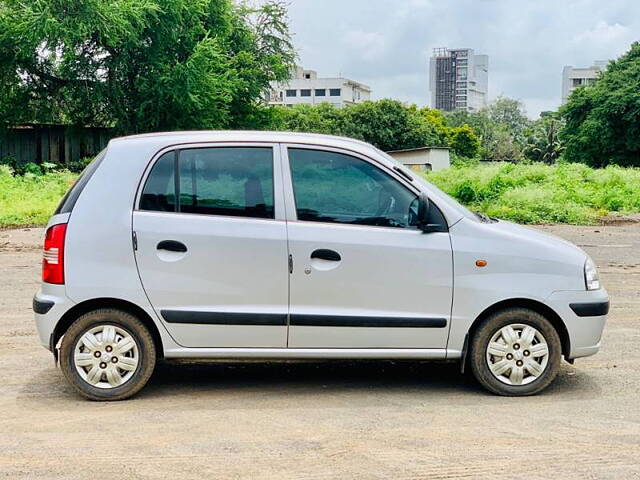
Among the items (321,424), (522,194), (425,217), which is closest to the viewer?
(321,424)

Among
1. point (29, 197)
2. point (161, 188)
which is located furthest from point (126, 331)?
point (29, 197)

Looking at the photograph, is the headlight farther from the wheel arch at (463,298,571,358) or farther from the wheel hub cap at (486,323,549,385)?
the wheel hub cap at (486,323,549,385)

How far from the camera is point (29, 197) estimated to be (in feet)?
79.0

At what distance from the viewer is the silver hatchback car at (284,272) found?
5.41m

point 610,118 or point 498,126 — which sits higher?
point 498,126

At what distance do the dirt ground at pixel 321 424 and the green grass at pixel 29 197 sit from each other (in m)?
14.0

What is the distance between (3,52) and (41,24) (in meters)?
3.61

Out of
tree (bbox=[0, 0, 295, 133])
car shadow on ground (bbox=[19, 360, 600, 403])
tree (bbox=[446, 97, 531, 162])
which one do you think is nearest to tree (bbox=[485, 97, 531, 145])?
tree (bbox=[446, 97, 531, 162])

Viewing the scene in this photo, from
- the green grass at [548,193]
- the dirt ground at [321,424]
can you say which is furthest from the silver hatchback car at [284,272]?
the green grass at [548,193]

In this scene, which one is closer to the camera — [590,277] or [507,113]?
[590,277]

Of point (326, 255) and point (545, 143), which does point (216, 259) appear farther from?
point (545, 143)

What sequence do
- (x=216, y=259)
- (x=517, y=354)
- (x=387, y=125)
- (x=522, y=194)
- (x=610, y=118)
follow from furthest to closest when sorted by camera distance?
(x=387, y=125), (x=610, y=118), (x=522, y=194), (x=517, y=354), (x=216, y=259)

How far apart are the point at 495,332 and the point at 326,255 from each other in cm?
134

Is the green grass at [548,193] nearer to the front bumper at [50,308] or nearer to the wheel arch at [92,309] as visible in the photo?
the wheel arch at [92,309]
